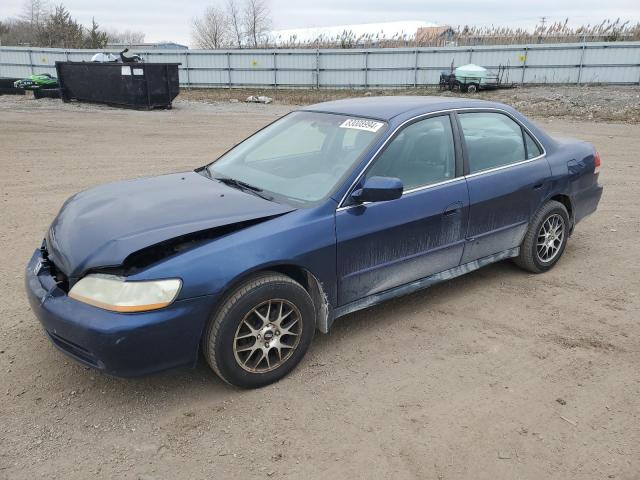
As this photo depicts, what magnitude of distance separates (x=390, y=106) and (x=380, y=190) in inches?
41.3

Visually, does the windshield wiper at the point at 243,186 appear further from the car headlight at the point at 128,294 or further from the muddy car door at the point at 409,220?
the car headlight at the point at 128,294

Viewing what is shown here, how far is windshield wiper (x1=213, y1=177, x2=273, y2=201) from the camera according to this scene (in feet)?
11.5

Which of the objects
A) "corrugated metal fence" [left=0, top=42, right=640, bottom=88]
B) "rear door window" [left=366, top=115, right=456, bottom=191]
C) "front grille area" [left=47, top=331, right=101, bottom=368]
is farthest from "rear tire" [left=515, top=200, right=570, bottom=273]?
"corrugated metal fence" [left=0, top=42, right=640, bottom=88]

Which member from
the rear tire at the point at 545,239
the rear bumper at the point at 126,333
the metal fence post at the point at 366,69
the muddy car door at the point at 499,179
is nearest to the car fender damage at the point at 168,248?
the rear bumper at the point at 126,333

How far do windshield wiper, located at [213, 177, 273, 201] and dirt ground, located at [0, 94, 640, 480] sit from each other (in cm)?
108

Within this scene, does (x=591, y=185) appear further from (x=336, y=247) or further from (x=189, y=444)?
(x=189, y=444)

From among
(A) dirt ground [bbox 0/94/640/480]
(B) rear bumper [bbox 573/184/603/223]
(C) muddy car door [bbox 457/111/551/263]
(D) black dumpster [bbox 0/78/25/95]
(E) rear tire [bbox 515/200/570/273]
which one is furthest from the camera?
(D) black dumpster [bbox 0/78/25/95]

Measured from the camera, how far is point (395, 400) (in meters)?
3.05

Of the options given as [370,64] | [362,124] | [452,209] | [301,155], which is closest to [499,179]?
[452,209]

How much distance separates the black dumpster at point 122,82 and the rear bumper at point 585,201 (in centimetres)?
1619

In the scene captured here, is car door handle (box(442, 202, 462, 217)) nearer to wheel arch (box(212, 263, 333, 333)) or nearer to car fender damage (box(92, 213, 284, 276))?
wheel arch (box(212, 263, 333, 333))

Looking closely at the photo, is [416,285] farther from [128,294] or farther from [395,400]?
[128,294]

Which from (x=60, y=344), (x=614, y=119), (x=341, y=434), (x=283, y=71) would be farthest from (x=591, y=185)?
(x=283, y=71)

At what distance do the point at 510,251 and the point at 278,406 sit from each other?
8.49 feet
